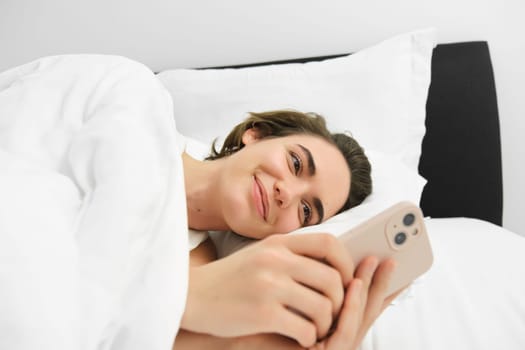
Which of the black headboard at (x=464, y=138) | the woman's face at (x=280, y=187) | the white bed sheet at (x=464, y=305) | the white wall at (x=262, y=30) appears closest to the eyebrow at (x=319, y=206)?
the woman's face at (x=280, y=187)

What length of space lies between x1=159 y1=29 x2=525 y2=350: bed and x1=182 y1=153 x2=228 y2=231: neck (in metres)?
0.06

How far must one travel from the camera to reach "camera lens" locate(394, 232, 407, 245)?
0.66m

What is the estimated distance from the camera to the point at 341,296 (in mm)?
616

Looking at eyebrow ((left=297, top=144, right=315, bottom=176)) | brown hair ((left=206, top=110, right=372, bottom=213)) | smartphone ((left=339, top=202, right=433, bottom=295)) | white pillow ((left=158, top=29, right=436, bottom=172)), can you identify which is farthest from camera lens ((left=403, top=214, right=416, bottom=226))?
→ white pillow ((left=158, top=29, right=436, bottom=172))

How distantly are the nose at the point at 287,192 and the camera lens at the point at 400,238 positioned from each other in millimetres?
331

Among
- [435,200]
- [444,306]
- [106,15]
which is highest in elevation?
[106,15]

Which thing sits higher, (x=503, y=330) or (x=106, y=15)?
(x=106, y=15)

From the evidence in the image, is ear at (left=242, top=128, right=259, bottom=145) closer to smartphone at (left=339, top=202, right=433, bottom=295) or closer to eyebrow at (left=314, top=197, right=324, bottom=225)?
eyebrow at (left=314, top=197, right=324, bottom=225)

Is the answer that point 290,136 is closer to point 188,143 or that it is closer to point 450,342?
point 188,143

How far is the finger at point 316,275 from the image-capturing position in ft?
1.96

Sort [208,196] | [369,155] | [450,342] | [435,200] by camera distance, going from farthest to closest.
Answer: [435,200]
[369,155]
[208,196]
[450,342]

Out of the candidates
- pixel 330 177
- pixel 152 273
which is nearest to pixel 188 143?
pixel 330 177

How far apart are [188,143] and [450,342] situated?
0.78 meters

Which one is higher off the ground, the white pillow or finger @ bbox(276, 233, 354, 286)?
finger @ bbox(276, 233, 354, 286)
